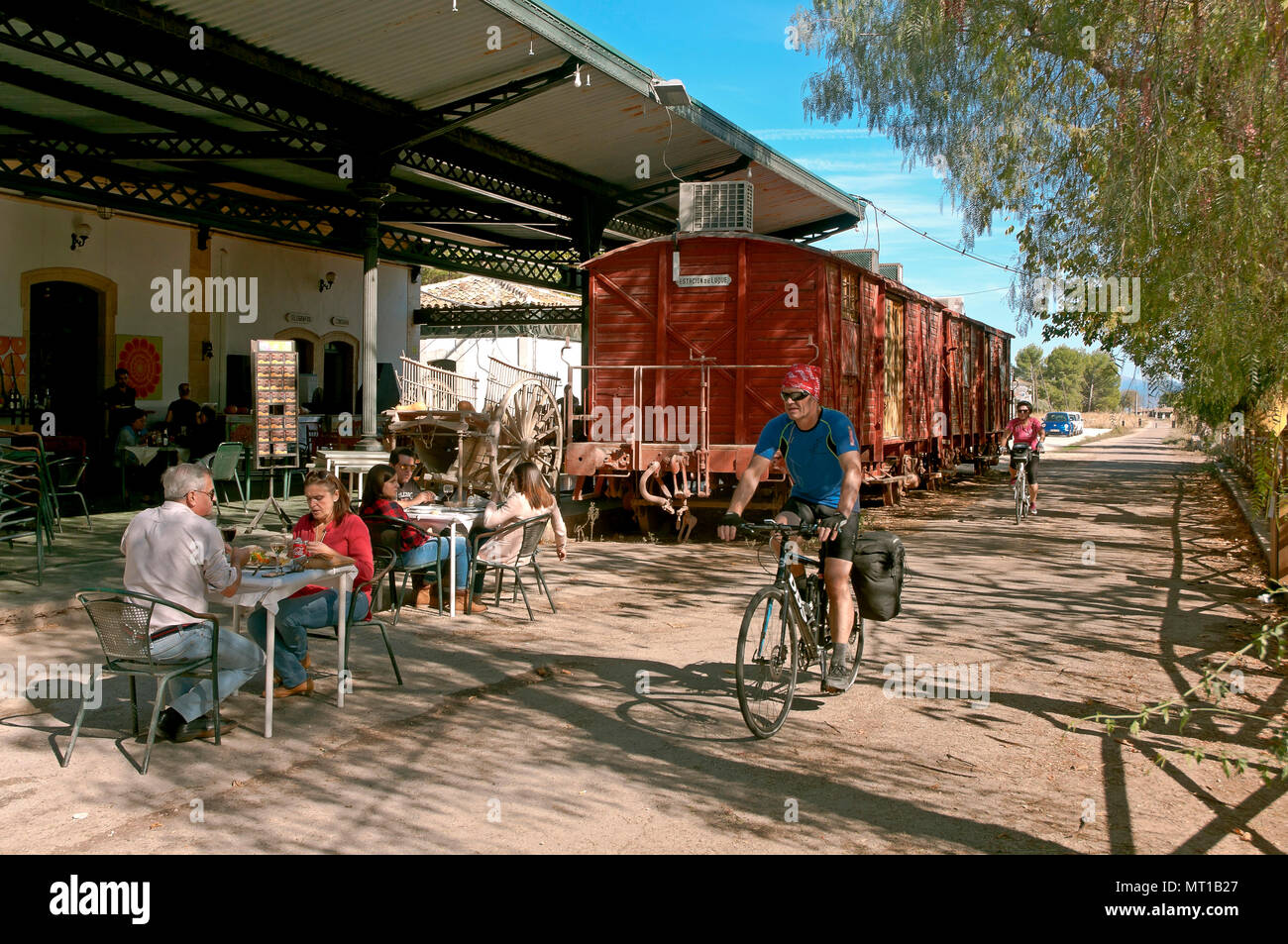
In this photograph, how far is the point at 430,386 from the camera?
42.6ft

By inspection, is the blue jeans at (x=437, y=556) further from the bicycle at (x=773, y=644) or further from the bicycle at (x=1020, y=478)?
the bicycle at (x=1020, y=478)

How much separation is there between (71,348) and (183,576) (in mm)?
12880

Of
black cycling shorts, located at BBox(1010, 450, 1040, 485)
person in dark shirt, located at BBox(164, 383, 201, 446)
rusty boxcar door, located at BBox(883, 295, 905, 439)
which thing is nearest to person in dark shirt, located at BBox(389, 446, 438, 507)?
person in dark shirt, located at BBox(164, 383, 201, 446)

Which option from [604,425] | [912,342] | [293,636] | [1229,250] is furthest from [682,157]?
[293,636]

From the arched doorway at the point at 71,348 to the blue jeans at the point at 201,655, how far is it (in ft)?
38.6

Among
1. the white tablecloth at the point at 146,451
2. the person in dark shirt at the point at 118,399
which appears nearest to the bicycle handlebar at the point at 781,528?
the white tablecloth at the point at 146,451

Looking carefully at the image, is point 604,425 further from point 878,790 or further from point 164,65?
point 878,790

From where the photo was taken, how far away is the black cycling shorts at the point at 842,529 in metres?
5.71

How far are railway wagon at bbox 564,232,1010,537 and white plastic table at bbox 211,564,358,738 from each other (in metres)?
7.20

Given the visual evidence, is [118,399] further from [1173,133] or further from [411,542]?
[1173,133]

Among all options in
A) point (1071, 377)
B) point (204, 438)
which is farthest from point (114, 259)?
point (1071, 377)

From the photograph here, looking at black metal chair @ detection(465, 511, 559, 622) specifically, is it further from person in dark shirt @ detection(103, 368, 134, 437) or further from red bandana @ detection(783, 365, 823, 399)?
person in dark shirt @ detection(103, 368, 134, 437)

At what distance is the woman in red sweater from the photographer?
5.79 meters

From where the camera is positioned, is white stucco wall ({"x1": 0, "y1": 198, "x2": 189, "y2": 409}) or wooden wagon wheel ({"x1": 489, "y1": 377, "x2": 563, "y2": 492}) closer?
wooden wagon wheel ({"x1": 489, "y1": 377, "x2": 563, "y2": 492})
